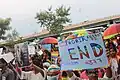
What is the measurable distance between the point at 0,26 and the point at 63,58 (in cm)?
4039

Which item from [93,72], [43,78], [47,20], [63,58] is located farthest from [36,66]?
[47,20]

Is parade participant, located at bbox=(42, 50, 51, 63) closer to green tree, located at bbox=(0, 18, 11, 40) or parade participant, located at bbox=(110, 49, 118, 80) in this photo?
parade participant, located at bbox=(110, 49, 118, 80)

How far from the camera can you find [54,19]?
23.4 metres

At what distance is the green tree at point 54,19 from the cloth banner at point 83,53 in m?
16.3

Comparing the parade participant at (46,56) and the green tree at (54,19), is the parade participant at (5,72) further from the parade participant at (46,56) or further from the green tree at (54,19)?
the green tree at (54,19)

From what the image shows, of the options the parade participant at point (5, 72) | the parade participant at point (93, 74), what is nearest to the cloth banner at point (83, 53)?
the parade participant at point (93, 74)

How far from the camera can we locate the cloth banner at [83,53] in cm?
594

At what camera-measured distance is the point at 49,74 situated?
7.28 metres

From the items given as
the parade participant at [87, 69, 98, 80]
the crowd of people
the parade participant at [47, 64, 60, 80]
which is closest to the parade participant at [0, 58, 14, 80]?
the crowd of people

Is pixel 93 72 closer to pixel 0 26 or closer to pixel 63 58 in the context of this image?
pixel 63 58

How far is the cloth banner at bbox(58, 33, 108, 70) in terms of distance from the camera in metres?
5.94

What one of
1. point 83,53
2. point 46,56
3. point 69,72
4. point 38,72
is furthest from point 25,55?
point 83,53

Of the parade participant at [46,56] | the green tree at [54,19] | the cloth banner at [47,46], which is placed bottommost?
the parade participant at [46,56]

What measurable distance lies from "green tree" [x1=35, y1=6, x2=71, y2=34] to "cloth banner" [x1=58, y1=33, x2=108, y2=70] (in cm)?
1629
